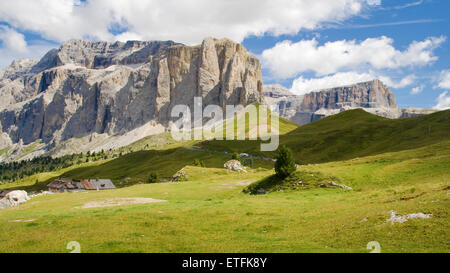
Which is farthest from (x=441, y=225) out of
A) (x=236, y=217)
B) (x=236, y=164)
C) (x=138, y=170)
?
(x=138, y=170)

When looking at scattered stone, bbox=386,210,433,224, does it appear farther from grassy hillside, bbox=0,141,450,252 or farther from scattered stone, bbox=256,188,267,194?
scattered stone, bbox=256,188,267,194

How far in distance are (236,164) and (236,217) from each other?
8346 cm

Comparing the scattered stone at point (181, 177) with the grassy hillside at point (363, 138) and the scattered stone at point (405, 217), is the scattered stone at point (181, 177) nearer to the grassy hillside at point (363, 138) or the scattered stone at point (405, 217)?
the grassy hillside at point (363, 138)

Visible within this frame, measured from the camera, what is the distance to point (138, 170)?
18088 cm

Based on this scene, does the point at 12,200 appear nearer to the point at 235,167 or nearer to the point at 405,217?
the point at 405,217

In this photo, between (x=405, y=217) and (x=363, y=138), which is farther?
(x=363, y=138)

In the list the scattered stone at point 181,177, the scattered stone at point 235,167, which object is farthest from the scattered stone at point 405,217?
the scattered stone at point 235,167

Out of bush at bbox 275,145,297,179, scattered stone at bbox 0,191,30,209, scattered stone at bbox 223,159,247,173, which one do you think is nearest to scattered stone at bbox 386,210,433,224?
bush at bbox 275,145,297,179

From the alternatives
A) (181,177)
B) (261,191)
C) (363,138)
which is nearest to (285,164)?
(261,191)

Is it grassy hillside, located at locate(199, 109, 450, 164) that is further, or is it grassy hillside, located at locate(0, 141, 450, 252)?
grassy hillside, located at locate(199, 109, 450, 164)

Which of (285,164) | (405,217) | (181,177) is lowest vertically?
(181,177)

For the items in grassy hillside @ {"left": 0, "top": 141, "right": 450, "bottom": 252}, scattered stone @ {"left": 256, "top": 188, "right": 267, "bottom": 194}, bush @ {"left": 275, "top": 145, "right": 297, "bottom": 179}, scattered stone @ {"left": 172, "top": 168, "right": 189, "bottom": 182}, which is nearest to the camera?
grassy hillside @ {"left": 0, "top": 141, "right": 450, "bottom": 252}
